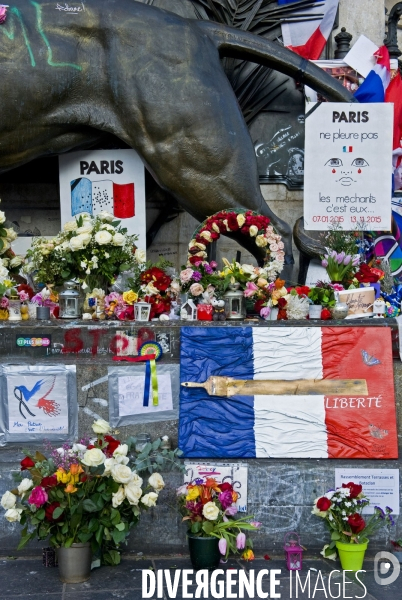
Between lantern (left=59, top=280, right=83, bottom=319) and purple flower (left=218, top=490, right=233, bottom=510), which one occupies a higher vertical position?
lantern (left=59, top=280, right=83, bottom=319)

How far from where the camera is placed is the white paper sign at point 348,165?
25.2 feet

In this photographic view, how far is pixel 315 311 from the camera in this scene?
6605mm

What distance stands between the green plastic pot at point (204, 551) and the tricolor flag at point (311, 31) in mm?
5453

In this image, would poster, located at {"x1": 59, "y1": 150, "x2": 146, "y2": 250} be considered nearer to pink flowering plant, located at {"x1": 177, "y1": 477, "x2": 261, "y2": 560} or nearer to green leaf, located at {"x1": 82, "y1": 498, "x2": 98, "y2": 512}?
pink flowering plant, located at {"x1": 177, "y1": 477, "x2": 261, "y2": 560}

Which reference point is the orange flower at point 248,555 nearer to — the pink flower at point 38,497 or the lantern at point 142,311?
the pink flower at point 38,497

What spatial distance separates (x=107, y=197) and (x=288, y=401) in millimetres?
3081

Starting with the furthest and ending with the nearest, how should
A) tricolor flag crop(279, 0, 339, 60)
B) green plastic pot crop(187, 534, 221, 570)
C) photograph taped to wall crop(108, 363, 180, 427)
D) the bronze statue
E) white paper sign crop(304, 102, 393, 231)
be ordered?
1. tricolor flag crop(279, 0, 339, 60)
2. white paper sign crop(304, 102, 393, 231)
3. the bronze statue
4. photograph taped to wall crop(108, 363, 180, 427)
5. green plastic pot crop(187, 534, 221, 570)

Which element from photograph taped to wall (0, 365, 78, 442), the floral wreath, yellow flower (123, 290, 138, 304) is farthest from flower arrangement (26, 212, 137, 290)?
photograph taped to wall (0, 365, 78, 442)

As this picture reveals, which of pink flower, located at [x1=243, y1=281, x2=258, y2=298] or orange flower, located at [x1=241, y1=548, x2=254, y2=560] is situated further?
pink flower, located at [x1=243, y1=281, x2=258, y2=298]

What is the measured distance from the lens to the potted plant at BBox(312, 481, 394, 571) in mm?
5309

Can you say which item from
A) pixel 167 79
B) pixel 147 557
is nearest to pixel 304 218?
pixel 167 79

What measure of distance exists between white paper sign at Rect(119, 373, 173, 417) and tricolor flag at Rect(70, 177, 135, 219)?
2.46m

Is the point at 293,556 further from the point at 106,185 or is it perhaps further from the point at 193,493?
the point at 106,185

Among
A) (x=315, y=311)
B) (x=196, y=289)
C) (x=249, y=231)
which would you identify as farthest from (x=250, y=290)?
(x=249, y=231)
